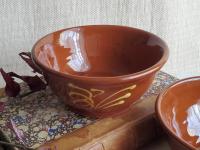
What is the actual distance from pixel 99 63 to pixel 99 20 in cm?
16

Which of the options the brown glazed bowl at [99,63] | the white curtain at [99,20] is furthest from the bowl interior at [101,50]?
the white curtain at [99,20]

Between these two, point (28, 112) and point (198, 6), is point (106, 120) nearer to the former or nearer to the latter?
point (28, 112)

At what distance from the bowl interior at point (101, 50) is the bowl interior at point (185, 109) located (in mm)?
55

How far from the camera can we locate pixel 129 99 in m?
0.43

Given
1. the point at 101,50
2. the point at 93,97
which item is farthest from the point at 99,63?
the point at 93,97

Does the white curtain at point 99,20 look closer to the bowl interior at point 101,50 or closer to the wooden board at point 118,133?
the bowl interior at point 101,50

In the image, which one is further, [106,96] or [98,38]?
[98,38]

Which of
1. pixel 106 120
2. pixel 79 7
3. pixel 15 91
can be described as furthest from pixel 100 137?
pixel 79 7

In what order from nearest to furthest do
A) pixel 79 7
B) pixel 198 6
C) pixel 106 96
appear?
1. pixel 106 96
2. pixel 79 7
3. pixel 198 6

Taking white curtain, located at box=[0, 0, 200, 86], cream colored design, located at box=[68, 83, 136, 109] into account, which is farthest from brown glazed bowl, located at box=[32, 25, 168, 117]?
white curtain, located at box=[0, 0, 200, 86]

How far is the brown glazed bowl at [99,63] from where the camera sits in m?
0.39

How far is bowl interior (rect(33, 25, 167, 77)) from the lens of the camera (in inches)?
19.4

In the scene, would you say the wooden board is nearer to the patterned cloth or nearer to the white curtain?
the patterned cloth

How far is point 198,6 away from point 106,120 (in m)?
0.42
